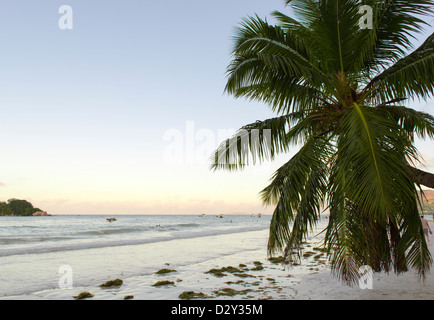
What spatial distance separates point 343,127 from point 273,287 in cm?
467

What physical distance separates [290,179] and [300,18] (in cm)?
385

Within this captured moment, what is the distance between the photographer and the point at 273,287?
804cm

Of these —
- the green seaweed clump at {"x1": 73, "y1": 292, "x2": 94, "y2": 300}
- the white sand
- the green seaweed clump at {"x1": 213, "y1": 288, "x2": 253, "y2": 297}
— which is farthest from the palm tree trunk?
the green seaweed clump at {"x1": 73, "y1": 292, "x2": 94, "y2": 300}

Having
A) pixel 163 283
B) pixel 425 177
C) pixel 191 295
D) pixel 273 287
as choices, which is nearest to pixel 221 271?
pixel 163 283

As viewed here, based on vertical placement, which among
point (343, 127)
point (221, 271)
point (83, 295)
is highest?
point (343, 127)

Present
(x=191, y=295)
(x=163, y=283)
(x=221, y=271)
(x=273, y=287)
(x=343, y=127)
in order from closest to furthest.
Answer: (x=343, y=127) → (x=191, y=295) → (x=273, y=287) → (x=163, y=283) → (x=221, y=271)

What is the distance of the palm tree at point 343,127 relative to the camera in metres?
4.89

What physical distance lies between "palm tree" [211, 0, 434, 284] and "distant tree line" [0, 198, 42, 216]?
118643mm

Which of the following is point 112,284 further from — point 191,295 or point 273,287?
point 273,287

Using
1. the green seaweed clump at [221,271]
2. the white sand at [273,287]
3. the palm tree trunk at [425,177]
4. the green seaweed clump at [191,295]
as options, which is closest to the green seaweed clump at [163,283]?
the white sand at [273,287]
